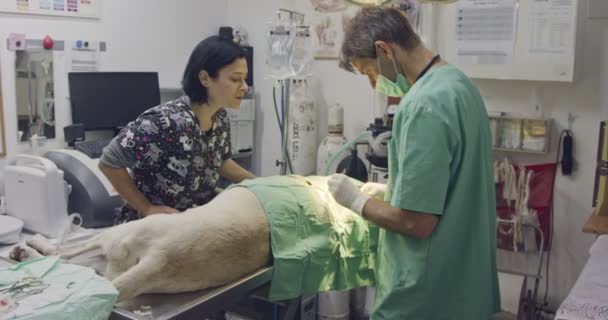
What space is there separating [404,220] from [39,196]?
1632 millimetres

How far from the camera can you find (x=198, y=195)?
210 centimetres

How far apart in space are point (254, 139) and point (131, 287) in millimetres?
2722

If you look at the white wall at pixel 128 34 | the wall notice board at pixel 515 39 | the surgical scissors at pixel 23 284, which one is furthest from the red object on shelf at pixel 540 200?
the surgical scissors at pixel 23 284

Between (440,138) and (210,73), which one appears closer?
(440,138)

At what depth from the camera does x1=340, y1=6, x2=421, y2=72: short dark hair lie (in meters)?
1.58

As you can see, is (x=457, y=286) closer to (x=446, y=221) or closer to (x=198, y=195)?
(x=446, y=221)

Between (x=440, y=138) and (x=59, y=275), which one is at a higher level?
(x=440, y=138)

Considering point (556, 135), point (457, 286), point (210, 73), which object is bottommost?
point (457, 286)

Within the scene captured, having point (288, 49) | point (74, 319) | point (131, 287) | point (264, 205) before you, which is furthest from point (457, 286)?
point (288, 49)

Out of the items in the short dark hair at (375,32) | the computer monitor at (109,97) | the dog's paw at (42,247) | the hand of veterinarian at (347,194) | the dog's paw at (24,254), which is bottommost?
the dog's paw at (24,254)

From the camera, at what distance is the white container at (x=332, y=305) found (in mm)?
3256

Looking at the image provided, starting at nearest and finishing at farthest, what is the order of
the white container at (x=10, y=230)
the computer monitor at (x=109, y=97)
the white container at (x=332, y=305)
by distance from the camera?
the white container at (x=10, y=230) → the computer monitor at (x=109, y=97) → the white container at (x=332, y=305)

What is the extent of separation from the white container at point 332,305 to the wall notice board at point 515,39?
1.39 meters

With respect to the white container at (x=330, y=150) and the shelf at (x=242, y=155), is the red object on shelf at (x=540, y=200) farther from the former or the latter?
the shelf at (x=242, y=155)
